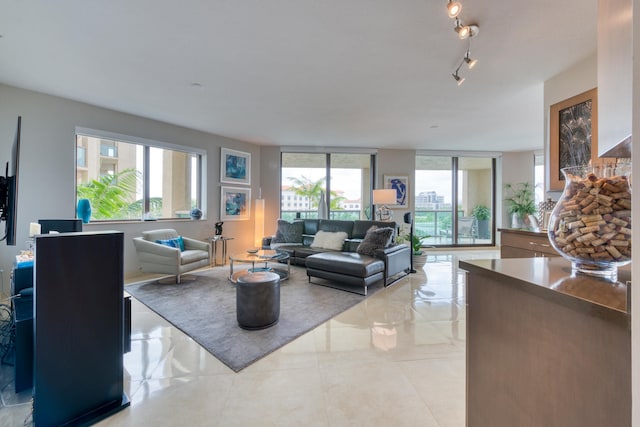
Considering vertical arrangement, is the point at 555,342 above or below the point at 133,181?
below

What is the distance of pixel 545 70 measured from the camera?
2805 millimetres

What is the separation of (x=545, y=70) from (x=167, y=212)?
585 cm

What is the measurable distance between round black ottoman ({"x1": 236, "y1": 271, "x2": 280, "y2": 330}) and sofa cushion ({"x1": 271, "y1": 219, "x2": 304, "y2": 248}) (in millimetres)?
2768

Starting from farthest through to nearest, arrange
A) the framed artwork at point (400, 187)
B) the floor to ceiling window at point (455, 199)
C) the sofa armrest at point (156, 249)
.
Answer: the floor to ceiling window at point (455, 199) < the framed artwork at point (400, 187) < the sofa armrest at point (156, 249)

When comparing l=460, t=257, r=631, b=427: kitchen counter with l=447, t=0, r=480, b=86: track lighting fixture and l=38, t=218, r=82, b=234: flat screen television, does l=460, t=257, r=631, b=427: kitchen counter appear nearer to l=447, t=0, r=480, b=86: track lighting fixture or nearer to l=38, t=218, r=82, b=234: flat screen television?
l=447, t=0, r=480, b=86: track lighting fixture

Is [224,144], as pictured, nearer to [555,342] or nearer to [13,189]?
[13,189]

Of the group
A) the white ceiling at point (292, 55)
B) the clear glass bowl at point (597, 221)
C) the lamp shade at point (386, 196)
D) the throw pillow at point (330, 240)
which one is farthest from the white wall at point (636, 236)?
the lamp shade at point (386, 196)

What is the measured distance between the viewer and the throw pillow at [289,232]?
5.42 m

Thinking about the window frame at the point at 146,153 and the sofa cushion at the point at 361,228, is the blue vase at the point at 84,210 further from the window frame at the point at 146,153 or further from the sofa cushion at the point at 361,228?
the sofa cushion at the point at 361,228

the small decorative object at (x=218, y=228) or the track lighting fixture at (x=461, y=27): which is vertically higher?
the track lighting fixture at (x=461, y=27)

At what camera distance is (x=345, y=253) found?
416 centimetres

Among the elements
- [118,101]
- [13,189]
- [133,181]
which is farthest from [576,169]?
[133,181]

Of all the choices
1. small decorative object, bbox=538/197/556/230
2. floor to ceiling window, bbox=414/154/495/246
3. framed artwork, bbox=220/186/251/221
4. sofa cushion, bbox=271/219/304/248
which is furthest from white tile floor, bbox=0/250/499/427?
floor to ceiling window, bbox=414/154/495/246

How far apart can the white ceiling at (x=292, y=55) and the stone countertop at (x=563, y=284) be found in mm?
1855
